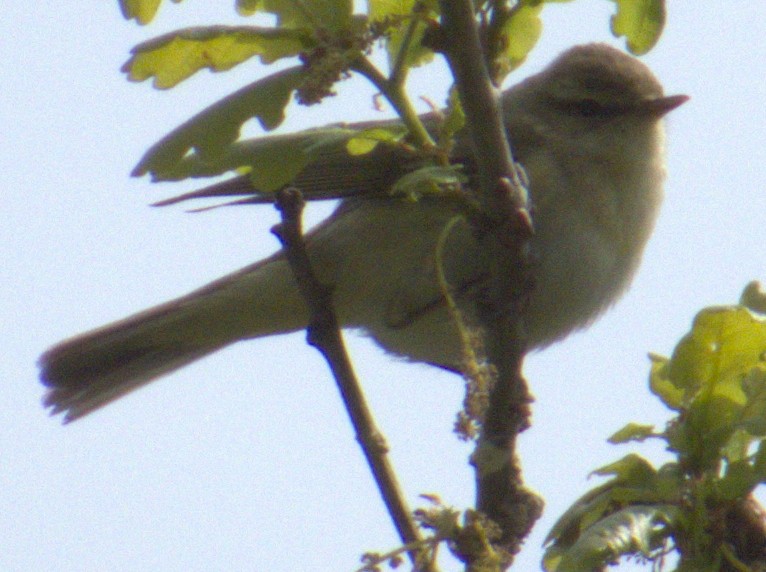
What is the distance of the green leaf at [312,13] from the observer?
2641 millimetres

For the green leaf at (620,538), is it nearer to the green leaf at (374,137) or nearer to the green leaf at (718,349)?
the green leaf at (718,349)

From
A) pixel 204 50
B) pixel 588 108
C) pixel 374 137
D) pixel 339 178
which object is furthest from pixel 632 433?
pixel 588 108

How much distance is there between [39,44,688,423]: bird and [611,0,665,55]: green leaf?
1.48 metres

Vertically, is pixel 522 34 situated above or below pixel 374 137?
above

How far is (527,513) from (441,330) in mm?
2338

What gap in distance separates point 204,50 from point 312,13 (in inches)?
10.7

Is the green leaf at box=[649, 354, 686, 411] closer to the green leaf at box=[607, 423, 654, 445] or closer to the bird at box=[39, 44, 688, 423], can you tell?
the green leaf at box=[607, 423, 654, 445]

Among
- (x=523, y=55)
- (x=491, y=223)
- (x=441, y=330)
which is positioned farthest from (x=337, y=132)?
(x=441, y=330)

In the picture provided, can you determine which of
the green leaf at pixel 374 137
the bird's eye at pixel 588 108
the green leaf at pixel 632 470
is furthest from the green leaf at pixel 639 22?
the bird's eye at pixel 588 108

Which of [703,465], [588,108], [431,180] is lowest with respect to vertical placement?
[703,465]

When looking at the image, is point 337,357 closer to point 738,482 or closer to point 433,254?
point 738,482

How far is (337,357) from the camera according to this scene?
2797 millimetres

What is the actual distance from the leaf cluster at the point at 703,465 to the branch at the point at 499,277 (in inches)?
14.4

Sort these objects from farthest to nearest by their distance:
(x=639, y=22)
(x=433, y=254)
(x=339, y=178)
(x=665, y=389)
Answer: (x=339, y=178) < (x=433, y=254) < (x=639, y=22) < (x=665, y=389)
